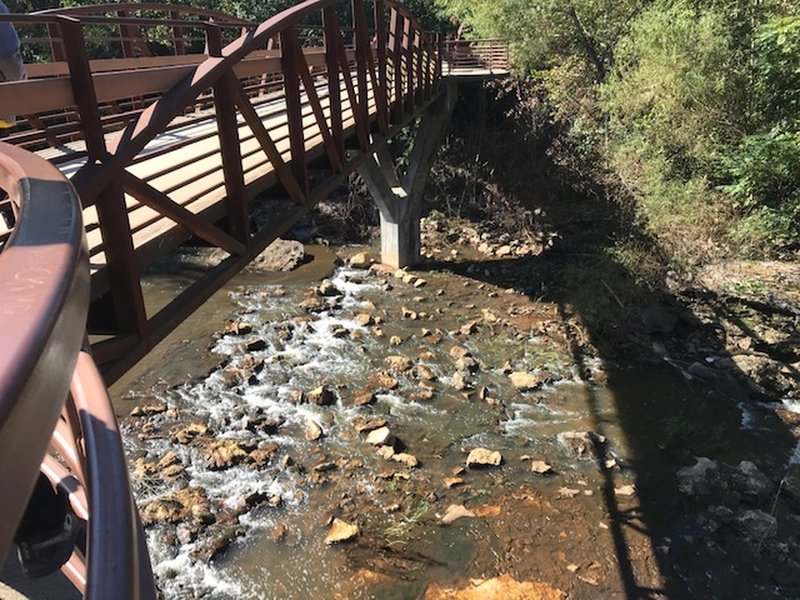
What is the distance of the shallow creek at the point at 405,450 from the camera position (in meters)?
5.79

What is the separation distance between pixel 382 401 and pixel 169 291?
6083 millimetres

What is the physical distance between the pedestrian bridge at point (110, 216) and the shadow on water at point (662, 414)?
14.7 ft

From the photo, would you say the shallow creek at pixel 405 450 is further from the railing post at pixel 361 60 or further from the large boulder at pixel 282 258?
the railing post at pixel 361 60

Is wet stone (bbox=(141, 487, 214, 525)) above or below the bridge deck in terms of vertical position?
below

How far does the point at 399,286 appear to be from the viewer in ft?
39.7

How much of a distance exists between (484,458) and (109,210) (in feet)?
17.0

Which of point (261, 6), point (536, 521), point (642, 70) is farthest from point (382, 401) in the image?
point (261, 6)

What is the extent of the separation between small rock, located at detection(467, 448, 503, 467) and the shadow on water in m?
1.12

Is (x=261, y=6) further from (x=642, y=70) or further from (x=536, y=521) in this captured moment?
(x=536, y=521)

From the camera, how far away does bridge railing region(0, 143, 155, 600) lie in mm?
662

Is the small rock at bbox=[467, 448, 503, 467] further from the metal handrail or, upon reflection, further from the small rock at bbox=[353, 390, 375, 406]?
the metal handrail

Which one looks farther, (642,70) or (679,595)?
(642,70)

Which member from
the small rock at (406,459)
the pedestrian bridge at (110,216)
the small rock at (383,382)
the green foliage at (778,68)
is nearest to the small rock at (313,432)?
the small rock at (406,459)

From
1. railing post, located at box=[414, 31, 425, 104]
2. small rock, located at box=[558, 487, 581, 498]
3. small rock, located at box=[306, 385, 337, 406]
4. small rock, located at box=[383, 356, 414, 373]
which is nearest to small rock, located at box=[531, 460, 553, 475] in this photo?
small rock, located at box=[558, 487, 581, 498]
